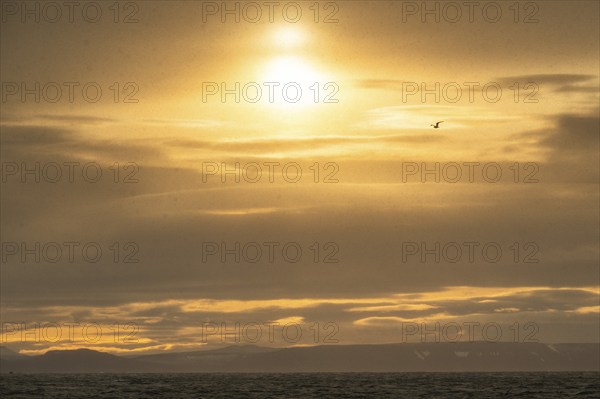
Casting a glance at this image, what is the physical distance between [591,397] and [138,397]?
2791 inches

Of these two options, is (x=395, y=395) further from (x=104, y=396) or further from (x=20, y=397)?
(x=20, y=397)

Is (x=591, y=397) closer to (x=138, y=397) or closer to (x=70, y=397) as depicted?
(x=138, y=397)

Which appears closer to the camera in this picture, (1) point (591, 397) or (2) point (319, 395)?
(1) point (591, 397)

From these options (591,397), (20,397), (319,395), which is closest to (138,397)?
(20,397)

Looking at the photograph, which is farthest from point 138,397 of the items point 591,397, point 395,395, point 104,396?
point 591,397

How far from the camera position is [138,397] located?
177m

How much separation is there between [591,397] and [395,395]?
31.6 meters

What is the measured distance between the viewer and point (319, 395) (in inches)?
7200

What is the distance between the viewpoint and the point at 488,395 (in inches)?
7215

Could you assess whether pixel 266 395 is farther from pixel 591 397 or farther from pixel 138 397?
pixel 591 397

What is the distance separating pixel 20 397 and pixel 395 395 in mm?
60245

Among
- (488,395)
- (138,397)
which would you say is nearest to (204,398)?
(138,397)

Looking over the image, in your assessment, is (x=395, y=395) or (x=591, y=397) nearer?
(x=591, y=397)

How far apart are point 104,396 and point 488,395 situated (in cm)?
6299
